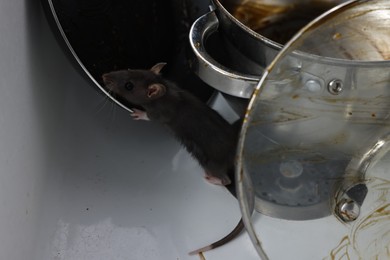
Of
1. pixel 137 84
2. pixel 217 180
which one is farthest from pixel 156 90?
pixel 217 180

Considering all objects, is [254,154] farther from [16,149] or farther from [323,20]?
[16,149]

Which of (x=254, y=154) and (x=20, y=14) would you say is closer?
(x=254, y=154)

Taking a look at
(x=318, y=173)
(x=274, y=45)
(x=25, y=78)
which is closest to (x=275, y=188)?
(x=318, y=173)

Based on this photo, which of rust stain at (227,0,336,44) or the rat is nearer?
the rat

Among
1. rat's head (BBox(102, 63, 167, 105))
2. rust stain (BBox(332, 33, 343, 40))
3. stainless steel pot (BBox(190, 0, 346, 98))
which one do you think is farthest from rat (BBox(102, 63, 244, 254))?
rust stain (BBox(332, 33, 343, 40))

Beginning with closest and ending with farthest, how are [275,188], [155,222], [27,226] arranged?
[275,188]
[27,226]
[155,222]

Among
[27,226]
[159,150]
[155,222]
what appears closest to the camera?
[27,226]

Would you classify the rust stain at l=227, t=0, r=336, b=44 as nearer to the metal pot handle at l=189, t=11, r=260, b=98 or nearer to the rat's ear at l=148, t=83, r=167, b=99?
the rat's ear at l=148, t=83, r=167, b=99

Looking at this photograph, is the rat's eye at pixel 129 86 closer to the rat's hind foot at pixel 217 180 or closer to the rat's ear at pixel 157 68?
the rat's ear at pixel 157 68
